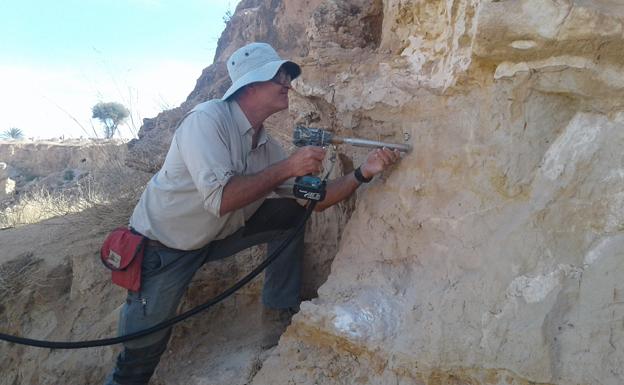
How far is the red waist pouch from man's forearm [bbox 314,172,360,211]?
995 millimetres

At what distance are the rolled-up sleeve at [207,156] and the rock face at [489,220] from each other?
0.67 metres

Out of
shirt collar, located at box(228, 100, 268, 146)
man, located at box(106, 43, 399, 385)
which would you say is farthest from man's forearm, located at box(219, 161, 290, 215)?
shirt collar, located at box(228, 100, 268, 146)

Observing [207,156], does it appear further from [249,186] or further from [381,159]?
[381,159]

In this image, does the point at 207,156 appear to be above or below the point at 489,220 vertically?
above

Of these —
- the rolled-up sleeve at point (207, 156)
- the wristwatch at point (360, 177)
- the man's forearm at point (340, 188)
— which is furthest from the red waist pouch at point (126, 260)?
the wristwatch at point (360, 177)

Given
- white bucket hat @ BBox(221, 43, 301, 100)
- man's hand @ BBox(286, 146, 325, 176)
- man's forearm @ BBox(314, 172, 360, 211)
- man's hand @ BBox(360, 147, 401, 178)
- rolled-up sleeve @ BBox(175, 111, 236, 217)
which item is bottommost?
man's forearm @ BBox(314, 172, 360, 211)

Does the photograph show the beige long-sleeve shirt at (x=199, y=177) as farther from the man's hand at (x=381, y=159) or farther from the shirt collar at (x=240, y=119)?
the man's hand at (x=381, y=159)

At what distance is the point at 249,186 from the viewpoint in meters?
2.42

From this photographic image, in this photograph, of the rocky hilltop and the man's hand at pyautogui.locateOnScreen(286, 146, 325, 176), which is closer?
the rocky hilltop

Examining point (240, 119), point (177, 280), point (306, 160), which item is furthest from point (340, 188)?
point (177, 280)

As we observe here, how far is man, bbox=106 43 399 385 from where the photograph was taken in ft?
7.96

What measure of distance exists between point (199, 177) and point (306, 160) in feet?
1.67

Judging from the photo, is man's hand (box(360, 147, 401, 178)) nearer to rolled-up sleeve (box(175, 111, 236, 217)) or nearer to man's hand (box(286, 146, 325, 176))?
man's hand (box(286, 146, 325, 176))

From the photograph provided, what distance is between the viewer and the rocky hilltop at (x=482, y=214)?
169 cm
